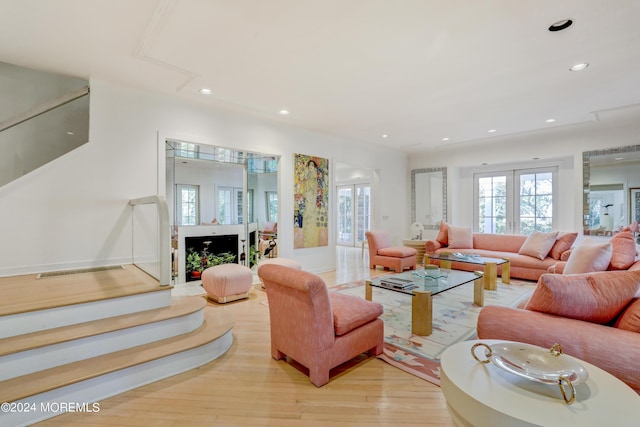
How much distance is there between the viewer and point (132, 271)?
3.26 m

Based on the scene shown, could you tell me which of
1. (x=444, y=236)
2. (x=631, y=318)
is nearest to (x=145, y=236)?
(x=631, y=318)

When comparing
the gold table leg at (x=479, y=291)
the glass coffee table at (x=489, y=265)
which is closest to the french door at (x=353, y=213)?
the glass coffee table at (x=489, y=265)

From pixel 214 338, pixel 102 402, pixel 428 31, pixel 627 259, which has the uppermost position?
pixel 428 31

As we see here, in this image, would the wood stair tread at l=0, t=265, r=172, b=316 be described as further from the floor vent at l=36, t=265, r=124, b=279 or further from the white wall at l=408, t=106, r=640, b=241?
the white wall at l=408, t=106, r=640, b=241

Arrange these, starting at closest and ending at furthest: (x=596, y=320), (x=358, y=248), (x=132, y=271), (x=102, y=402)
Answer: (x=596, y=320), (x=102, y=402), (x=132, y=271), (x=358, y=248)

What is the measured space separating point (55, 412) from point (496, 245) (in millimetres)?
6630

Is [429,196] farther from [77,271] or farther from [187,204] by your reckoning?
[77,271]

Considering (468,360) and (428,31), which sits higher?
(428,31)

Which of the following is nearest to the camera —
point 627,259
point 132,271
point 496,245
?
point 627,259

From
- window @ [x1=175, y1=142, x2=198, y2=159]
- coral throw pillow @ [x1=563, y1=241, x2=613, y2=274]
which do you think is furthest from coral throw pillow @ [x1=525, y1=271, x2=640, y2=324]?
window @ [x1=175, y1=142, x2=198, y2=159]

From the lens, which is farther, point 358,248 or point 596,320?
point 358,248

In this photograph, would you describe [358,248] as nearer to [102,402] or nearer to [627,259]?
[627,259]

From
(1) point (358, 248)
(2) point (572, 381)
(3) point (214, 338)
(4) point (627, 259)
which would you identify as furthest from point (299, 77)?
(1) point (358, 248)

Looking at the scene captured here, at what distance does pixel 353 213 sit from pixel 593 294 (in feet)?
26.8
